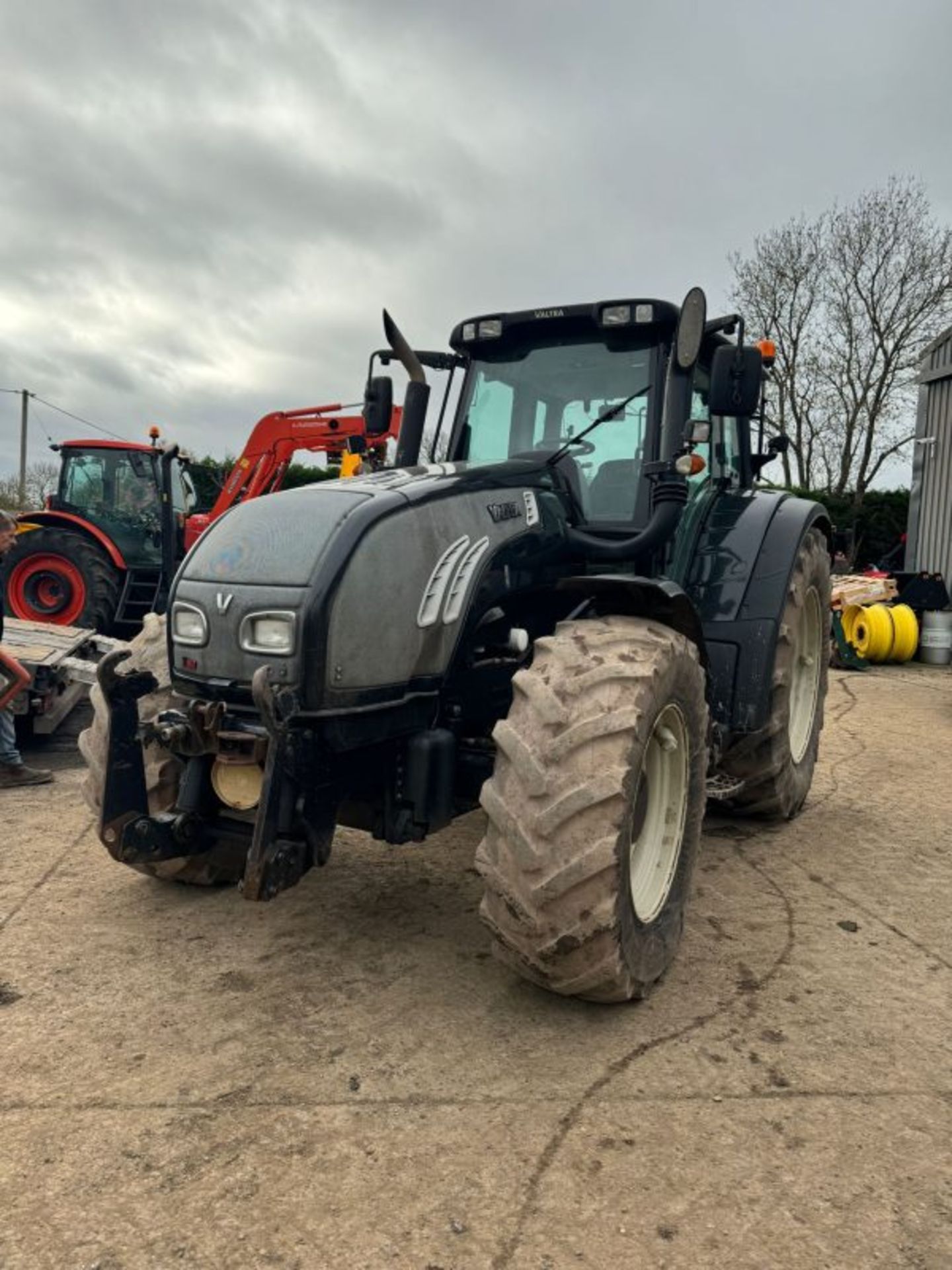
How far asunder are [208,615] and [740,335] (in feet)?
7.56

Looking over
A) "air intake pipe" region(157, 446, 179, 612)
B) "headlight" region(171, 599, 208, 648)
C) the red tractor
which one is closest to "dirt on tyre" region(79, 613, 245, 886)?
"headlight" region(171, 599, 208, 648)

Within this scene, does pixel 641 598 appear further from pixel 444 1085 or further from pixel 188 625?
pixel 444 1085

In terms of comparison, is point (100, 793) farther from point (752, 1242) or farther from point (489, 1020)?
point (752, 1242)

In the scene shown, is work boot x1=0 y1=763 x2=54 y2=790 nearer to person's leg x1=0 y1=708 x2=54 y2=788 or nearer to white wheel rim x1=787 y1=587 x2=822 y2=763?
person's leg x1=0 y1=708 x2=54 y2=788

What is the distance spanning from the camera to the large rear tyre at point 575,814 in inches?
99.6

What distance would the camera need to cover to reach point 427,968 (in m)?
3.15

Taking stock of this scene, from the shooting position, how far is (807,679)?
17.6 ft

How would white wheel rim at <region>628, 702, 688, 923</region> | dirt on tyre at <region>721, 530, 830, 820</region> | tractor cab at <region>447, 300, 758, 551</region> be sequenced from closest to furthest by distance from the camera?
white wheel rim at <region>628, 702, 688, 923</region> < tractor cab at <region>447, 300, 758, 551</region> < dirt on tyre at <region>721, 530, 830, 820</region>

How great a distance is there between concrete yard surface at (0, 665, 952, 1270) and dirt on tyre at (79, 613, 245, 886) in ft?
0.39

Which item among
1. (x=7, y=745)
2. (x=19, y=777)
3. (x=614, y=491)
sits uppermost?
(x=614, y=491)

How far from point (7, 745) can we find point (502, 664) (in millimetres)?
3800

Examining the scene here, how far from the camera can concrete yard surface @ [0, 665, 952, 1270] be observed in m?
1.97

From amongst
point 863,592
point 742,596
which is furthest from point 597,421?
point 863,592

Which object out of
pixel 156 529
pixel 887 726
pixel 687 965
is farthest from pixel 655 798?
pixel 156 529
